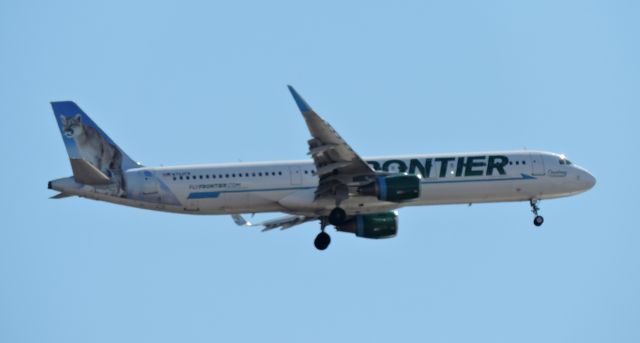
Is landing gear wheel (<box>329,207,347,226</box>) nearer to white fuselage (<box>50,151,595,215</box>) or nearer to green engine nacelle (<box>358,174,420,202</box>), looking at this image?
white fuselage (<box>50,151,595,215</box>)

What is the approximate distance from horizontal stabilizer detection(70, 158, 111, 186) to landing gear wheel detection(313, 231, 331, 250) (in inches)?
482

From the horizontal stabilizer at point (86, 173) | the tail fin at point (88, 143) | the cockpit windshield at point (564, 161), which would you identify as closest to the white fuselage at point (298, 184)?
the horizontal stabilizer at point (86, 173)

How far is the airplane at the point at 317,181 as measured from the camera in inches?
2458

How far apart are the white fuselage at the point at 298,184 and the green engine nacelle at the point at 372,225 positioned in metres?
0.98

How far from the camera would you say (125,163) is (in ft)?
211

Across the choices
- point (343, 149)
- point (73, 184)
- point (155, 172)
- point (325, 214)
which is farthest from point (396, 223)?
point (73, 184)

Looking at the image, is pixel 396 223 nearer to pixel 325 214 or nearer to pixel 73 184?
pixel 325 214

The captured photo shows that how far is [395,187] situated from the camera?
62.5 meters

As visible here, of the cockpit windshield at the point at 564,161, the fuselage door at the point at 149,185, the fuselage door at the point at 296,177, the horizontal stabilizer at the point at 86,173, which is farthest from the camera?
the cockpit windshield at the point at 564,161

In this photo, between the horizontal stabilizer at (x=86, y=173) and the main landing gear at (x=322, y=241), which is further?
the main landing gear at (x=322, y=241)

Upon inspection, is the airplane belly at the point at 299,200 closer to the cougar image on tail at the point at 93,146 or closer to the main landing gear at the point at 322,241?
the main landing gear at the point at 322,241

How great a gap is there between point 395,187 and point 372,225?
592cm

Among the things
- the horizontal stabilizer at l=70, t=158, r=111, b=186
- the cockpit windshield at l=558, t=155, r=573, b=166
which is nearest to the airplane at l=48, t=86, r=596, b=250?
the horizontal stabilizer at l=70, t=158, r=111, b=186

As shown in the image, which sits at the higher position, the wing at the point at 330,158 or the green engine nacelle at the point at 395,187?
the wing at the point at 330,158
